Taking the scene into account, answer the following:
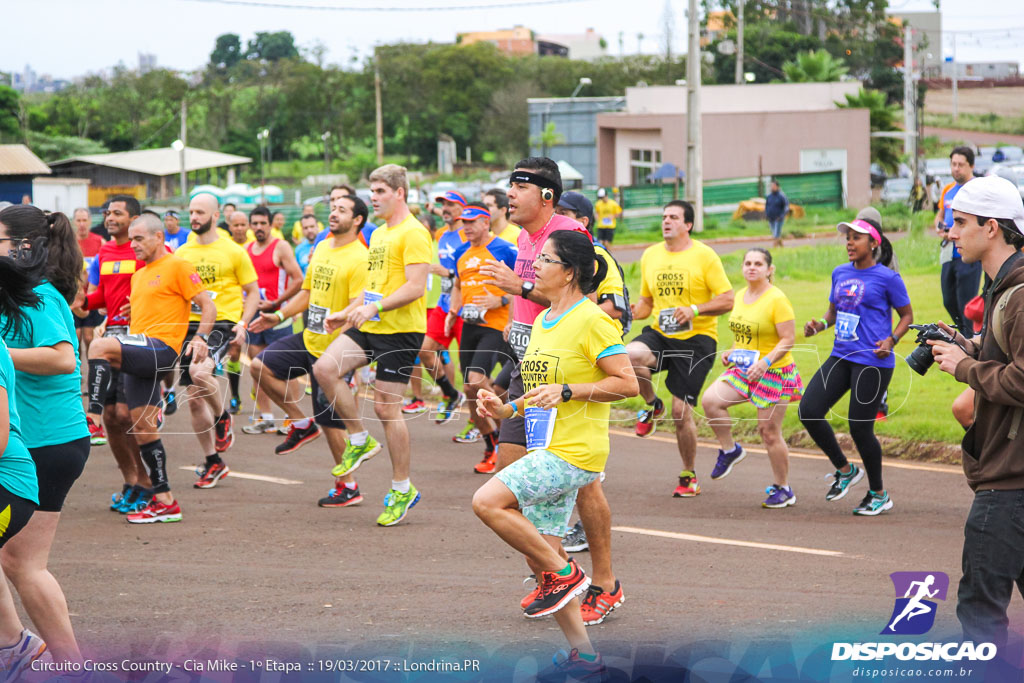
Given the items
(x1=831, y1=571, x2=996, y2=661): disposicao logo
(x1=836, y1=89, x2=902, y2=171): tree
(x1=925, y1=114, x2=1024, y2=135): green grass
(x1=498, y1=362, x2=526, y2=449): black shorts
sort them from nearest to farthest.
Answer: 1. (x1=831, y1=571, x2=996, y2=661): disposicao logo
2. (x1=498, y1=362, x2=526, y2=449): black shorts
3. (x1=836, y1=89, x2=902, y2=171): tree
4. (x1=925, y1=114, x2=1024, y2=135): green grass

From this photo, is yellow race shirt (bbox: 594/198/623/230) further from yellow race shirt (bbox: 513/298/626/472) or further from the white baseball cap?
the white baseball cap

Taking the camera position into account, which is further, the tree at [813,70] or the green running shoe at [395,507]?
the tree at [813,70]

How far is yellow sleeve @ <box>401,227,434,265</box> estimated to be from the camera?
8.48 meters

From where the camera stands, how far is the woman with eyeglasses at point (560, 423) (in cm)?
504

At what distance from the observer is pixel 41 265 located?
16.1ft

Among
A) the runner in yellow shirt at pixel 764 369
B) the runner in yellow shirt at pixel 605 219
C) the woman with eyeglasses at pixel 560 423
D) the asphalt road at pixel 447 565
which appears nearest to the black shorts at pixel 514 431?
the woman with eyeglasses at pixel 560 423

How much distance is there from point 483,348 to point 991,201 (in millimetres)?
5720

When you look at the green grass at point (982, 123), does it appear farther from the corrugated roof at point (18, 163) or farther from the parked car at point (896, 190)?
the corrugated roof at point (18, 163)

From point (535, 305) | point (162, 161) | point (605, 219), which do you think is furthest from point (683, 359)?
point (162, 161)

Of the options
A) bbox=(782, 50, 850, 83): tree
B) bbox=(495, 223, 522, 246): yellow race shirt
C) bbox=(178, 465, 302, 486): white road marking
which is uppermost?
bbox=(782, 50, 850, 83): tree

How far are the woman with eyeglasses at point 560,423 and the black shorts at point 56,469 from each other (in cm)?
177

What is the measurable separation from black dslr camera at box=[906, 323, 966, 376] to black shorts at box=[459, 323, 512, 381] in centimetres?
487

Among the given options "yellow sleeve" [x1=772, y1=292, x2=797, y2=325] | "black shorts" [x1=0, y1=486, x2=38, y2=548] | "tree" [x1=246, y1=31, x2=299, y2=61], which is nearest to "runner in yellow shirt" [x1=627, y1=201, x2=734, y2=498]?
"yellow sleeve" [x1=772, y1=292, x2=797, y2=325]

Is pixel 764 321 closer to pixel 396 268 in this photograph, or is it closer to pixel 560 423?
pixel 396 268
